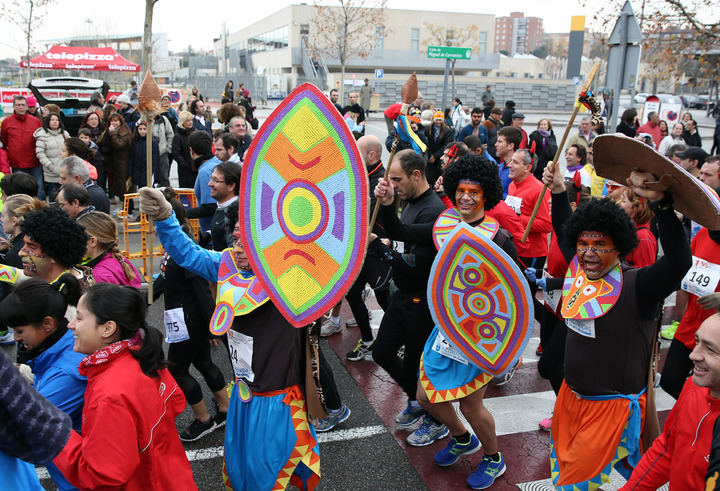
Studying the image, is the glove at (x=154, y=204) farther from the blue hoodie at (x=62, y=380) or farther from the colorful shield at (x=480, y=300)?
the colorful shield at (x=480, y=300)

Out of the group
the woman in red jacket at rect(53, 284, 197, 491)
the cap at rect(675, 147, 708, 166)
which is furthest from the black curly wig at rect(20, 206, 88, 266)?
the cap at rect(675, 147, 708, 166)

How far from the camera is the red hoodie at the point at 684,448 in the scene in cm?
199

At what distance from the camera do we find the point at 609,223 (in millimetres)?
2826

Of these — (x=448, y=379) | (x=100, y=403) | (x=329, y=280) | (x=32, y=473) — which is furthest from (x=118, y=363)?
(x=448, y=379)

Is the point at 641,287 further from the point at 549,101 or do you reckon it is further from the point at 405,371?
the point at 549,101

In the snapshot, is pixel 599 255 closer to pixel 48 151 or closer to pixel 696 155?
pixel 696 155

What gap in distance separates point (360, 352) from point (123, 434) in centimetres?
327

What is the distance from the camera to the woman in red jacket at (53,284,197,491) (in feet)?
6.81

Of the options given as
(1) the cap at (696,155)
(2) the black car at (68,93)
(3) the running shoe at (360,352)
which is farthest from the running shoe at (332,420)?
(2) the black car at (68,93)

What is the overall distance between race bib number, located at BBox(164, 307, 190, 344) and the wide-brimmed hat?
8.77 ft

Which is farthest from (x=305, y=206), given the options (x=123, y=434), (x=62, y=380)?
(x=62, y=380)

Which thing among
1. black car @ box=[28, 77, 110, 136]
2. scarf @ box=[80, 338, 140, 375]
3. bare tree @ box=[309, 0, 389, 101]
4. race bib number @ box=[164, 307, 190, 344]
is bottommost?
race bib number @ box=[164, 307, 190, 344]

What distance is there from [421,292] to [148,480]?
1.97 meters

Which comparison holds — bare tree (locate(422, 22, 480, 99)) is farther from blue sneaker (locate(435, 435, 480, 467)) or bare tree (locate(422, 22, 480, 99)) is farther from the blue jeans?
blue sneaker (locate(435, 435, 480, 467))
